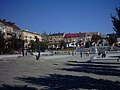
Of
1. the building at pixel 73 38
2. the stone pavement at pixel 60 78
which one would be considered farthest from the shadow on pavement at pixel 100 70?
the building at pixel 73 38

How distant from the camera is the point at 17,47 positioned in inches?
3477

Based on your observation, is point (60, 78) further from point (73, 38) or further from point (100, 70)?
point (73, 38)

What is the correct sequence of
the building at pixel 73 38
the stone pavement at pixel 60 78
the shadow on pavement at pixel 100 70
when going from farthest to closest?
the building at pixel 73 38, the shadow on pavement at pixel 100 70, the stone pavement at pixel 60 78

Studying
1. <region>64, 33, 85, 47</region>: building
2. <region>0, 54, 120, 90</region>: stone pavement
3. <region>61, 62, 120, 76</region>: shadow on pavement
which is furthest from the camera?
<region>64, 33, 85, 47</region>: building

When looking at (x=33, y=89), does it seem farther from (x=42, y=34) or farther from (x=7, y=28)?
(x=42, y=34)

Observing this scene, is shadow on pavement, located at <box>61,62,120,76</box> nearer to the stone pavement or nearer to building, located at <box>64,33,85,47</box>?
the stone pavement

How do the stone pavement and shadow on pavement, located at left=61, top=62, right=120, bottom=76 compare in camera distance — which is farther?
shadow on pavement, located at left=61, top=62, right=120, bottom=76

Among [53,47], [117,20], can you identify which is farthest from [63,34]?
[117,20]

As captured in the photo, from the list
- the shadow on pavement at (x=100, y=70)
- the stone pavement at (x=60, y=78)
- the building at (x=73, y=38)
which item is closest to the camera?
the stone pavement at (x=60, y=78)

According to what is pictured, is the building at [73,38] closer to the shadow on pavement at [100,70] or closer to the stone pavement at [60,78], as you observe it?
the shadow on pavement at [100,70]

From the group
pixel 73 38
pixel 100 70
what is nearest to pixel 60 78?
pixel 100 70

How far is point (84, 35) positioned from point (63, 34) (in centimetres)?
1704

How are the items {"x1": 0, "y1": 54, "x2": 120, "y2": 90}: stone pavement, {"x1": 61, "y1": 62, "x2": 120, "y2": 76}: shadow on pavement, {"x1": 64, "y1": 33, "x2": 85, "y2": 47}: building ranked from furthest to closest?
{"x1": 64, "y1": 33, "x2": 85, "y2": 47}: building → {"x1": 61, "y1": 62, "x2": 120, "y2": 76}: shadow on pavement → {"x1": 0, "y1": 54, "x2": 120, "y2": 90}: stone pavement

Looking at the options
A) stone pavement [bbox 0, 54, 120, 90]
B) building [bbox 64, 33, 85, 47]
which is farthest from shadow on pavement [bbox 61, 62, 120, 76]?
building [bbox 64, 33, 85, 47]
